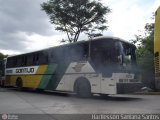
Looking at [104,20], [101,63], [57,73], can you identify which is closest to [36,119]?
[101,63]

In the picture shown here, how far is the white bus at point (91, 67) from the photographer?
1521 centimetres

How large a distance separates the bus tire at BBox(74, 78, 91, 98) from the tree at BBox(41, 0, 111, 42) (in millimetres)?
17437

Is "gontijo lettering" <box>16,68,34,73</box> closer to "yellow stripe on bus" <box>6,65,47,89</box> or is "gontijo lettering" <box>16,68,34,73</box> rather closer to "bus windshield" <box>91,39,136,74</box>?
"yellow stripe on bus" <box>6,65,47,89</box>

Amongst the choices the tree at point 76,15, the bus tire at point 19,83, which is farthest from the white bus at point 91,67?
the tree at point 76,15

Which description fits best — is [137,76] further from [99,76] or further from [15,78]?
[15,78]

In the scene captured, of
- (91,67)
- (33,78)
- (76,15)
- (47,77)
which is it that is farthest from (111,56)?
(76,15)

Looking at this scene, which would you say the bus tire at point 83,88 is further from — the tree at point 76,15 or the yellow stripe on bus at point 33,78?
the tree at point 76,15

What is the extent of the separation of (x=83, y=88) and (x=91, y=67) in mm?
1274

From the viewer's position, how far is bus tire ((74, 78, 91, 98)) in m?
16.4

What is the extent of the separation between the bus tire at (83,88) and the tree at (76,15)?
57.2 ft

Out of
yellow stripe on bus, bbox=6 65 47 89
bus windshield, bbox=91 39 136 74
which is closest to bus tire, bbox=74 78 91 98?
bus windshield, bbox=91 39 136 74

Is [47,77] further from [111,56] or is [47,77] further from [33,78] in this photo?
[111,56]

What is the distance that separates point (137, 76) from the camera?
16.4 meters

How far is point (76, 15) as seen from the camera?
33656 mm
